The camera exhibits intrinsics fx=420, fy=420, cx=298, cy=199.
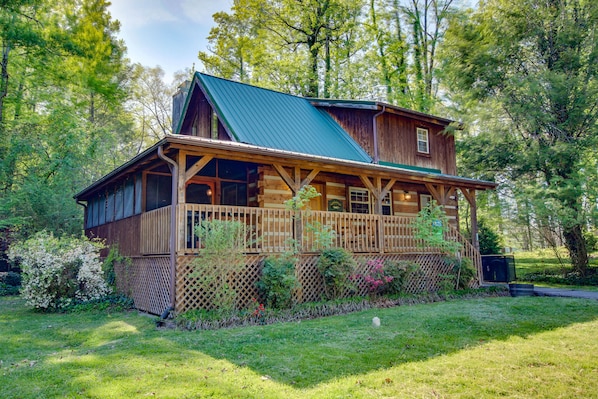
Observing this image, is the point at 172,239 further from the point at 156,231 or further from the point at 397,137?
the point at 397,137

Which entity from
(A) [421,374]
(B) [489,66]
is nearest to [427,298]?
(A) [421,374]

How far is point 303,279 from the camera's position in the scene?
10.4 meters

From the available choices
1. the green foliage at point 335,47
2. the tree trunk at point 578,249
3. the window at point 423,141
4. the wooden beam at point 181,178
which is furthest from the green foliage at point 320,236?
the green foliage at point 335,47

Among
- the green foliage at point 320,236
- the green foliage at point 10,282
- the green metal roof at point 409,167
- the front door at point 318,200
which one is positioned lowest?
the green foliage at point 10,282

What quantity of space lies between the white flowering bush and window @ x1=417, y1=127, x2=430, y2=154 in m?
12.9

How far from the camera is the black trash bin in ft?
56.7

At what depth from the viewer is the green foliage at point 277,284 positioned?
9.16 meters

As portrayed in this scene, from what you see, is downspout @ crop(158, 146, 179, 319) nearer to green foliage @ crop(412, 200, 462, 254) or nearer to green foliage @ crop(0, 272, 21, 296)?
green foliage @ crop(412, 200, 462, 254)

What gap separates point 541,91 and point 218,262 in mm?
15481

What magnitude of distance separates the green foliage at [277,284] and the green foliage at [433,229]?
4.99m

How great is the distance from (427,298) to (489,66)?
41.4 feet

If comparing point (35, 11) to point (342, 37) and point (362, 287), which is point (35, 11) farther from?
point (362, 287)

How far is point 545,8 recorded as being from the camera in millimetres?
18250

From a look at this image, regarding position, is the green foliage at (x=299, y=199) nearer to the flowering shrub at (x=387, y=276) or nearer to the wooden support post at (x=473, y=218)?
the flowering shrub at (x=387, y=276)
